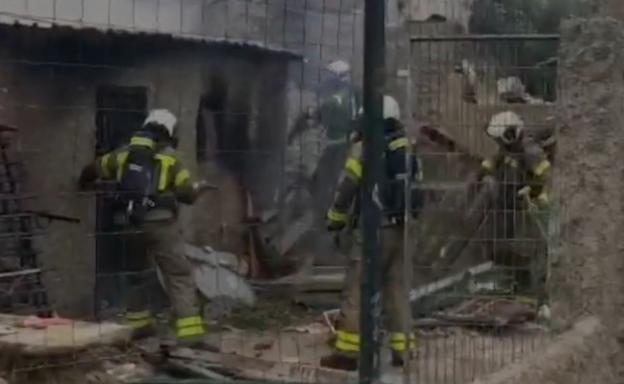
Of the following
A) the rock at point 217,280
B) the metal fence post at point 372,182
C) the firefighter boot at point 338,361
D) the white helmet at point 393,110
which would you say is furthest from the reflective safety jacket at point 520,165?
the metal fence post at point 372,182

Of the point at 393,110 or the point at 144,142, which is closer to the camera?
the point at 393,110

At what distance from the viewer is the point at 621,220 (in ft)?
17.7

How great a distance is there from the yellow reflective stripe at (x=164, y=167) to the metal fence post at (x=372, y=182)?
135 inches

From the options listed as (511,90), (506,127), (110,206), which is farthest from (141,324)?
(506,127)

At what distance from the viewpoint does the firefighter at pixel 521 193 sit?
25.9 ft

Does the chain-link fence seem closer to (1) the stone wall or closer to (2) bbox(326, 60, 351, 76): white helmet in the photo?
(2) bbox(326, 60, 351, 76): white helmet

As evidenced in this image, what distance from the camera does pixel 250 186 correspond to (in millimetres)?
11375

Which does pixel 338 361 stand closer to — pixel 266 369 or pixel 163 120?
pixel 266 369

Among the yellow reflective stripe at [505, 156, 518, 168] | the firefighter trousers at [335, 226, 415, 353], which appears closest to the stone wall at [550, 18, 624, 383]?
the firefighter trousers at [335, 226, 415, 353]

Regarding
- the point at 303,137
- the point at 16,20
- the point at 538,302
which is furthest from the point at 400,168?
the point at 303,137

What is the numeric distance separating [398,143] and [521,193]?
1966mm

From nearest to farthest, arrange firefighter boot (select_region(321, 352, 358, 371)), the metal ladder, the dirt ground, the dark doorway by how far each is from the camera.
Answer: the dirt ground
firefighter boot (select_region(321, 352, 358, 371))
the metal ladder
the dark doorway

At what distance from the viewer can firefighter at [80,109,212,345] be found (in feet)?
28.1

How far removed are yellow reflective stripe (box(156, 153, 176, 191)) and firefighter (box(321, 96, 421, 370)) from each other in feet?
3.78
